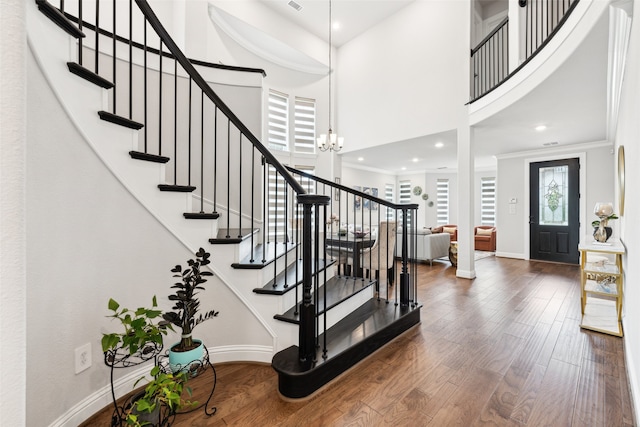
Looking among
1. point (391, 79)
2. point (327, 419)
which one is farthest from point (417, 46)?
point (327, 419)

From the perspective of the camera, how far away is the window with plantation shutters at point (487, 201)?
29.9 ft

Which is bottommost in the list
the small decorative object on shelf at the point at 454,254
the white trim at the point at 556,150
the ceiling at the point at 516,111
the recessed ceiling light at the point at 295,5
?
the small decorative object on shelf at the point at 454,254

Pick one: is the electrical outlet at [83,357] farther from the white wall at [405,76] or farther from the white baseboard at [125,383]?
the white wall at [405,76]

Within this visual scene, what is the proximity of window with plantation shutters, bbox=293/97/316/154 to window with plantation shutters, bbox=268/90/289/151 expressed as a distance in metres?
0.24

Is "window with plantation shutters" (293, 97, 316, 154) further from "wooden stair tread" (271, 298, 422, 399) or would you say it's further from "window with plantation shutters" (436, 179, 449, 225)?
"window with plantation shutters" (436, 179, 449, 225)

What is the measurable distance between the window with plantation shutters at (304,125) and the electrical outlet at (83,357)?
581cm

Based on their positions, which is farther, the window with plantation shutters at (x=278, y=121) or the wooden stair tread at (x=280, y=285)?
the window with plantation shutters at (x=278, y=121)

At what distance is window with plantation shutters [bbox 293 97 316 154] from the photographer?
22.4 feet

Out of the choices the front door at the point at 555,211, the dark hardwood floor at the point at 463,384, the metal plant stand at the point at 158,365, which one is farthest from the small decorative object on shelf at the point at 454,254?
the metal plant stand at the point at 158,365

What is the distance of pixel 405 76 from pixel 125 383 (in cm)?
633

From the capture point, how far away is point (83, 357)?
1.48 metres

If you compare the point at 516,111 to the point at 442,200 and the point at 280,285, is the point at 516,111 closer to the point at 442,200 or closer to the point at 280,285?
the point at 280,285

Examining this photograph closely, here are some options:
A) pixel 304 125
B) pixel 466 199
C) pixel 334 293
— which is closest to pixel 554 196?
pixel 466 199

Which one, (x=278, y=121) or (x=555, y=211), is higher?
(x=278, y=121)
